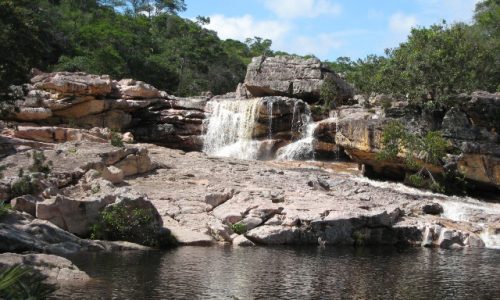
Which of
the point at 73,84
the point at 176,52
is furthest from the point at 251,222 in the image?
the point at 176,52

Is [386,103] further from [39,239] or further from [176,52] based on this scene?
[176,52]

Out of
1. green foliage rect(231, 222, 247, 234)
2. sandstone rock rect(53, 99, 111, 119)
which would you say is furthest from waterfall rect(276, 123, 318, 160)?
green foliage rect(231, 222, 247, 234)

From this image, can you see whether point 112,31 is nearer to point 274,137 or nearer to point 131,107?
point 131,107

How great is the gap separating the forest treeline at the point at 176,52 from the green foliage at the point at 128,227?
704 cm

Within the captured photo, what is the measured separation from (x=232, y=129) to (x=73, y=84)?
40.0 ft

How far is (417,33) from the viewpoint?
4150 centimetres

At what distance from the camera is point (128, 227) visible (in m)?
23.2

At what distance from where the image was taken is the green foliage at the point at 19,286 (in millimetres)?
8222

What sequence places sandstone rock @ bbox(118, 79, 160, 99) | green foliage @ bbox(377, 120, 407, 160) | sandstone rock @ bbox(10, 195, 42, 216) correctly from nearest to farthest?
A: 1. sandstone rock @ bbox(10, 195, 42, 216)
2. green foliage @ bbox(377, 120, 407, 160)
3. sandstone rock @ bbox(118, 79, 160, 99)

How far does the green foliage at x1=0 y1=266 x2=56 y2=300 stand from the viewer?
8222mm

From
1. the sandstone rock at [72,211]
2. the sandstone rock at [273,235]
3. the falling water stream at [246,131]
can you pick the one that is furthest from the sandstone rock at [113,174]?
the falling water stream at [246,131]

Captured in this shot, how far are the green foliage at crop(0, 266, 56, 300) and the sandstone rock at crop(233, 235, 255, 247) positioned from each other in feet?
50.2

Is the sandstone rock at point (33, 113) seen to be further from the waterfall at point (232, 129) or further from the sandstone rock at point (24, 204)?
the sandstone rock at point (24, 204)

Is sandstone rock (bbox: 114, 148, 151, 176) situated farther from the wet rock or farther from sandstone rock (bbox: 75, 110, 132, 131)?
the wet rock
